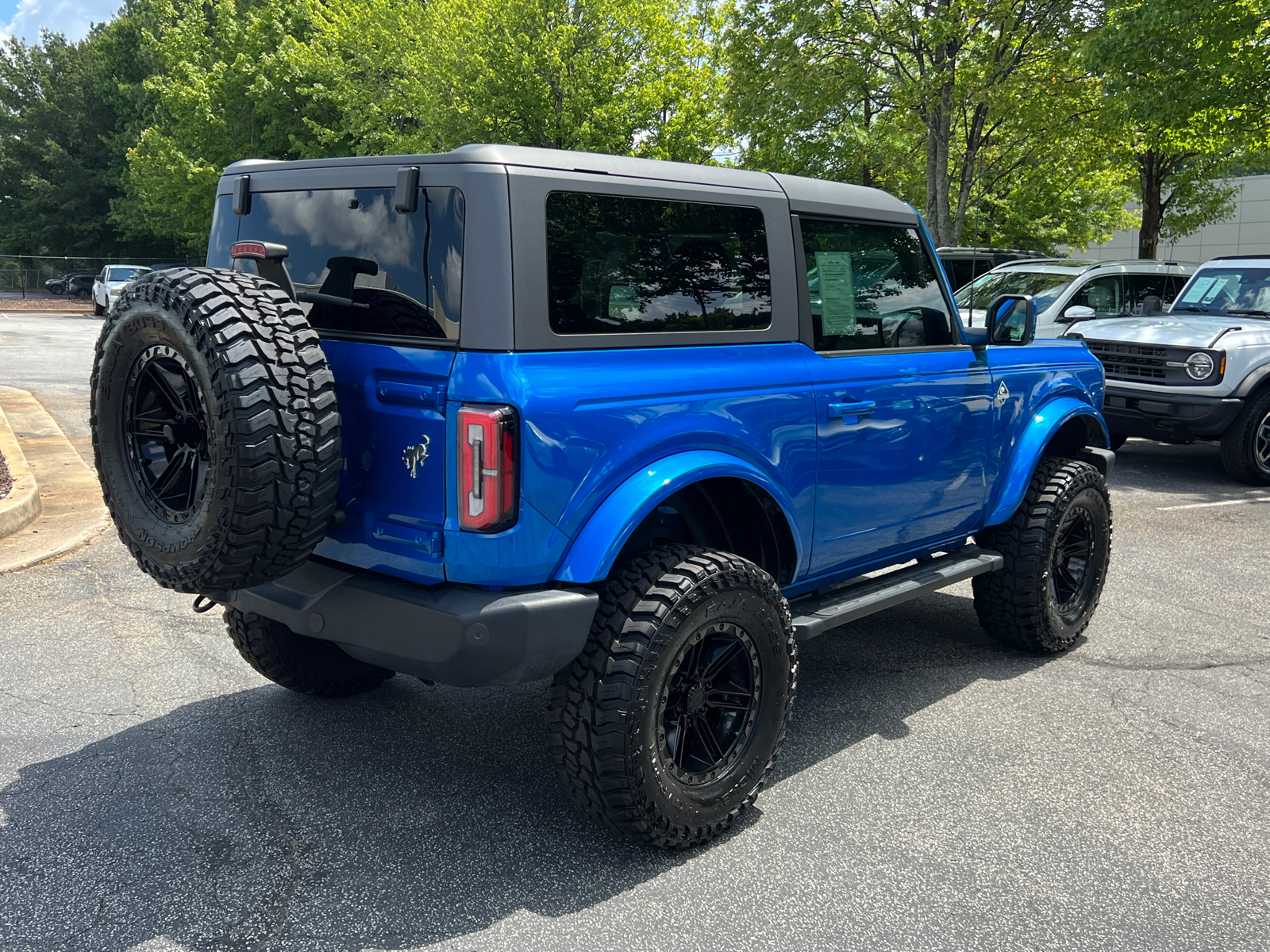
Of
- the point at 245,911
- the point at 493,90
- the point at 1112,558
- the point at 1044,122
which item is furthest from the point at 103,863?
the point at 493,90

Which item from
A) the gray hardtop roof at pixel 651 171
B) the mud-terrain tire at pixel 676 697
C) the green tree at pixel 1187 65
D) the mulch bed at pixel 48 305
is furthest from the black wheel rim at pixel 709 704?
the mulch bed at pixel 48 305

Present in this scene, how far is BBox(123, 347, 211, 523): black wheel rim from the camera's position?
119 inches

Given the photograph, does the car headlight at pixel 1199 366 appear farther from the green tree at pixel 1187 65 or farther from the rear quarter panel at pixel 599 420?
the rear quarter panel at pixel 599 420

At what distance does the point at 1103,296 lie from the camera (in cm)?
1282

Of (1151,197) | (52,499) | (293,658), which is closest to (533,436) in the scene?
(293,658)

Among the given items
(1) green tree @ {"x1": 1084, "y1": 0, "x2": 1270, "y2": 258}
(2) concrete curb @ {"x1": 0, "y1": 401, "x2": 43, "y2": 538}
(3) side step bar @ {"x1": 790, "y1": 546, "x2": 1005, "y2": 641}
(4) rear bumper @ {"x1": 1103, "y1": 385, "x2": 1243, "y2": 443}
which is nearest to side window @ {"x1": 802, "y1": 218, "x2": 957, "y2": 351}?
(3) side step bar @ {"x1": 790, "y1": 546, "x2": 1005, "y2": 641}

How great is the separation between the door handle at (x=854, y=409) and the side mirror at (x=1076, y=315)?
8995mm

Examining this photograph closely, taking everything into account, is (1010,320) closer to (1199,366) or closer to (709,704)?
(709,704)

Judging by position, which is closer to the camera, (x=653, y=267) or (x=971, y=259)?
(x=653, y=267)

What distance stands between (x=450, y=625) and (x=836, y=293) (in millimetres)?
2025

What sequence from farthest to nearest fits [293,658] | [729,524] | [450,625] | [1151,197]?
[1151,197] → [293,658] → [729,524] → [450,625]

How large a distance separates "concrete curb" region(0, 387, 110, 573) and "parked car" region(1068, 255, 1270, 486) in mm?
8725

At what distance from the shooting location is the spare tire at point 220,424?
110 inches

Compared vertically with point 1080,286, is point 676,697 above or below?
below
